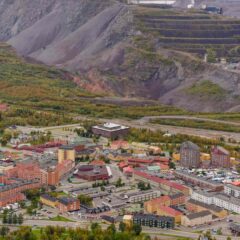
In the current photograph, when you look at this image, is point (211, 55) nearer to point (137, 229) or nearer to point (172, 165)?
point (172, 165)

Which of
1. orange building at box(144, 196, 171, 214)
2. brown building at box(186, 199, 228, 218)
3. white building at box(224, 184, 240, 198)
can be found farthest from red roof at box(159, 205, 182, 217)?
white building at box(224, 184, 240, 198)

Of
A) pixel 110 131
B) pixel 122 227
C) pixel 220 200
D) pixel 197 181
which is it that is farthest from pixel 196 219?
pixel 110 131

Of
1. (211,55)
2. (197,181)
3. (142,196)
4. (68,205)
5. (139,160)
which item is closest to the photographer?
(68,205)

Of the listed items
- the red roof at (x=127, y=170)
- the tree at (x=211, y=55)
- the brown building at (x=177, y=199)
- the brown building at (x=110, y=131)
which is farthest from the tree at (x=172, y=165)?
the tree at (x=211, y=55)

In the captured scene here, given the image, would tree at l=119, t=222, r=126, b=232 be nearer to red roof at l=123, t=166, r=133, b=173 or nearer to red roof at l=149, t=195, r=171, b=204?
red roof at l=149, t=195, r=171, b=204

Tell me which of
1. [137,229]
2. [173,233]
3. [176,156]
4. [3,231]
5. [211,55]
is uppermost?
[211,55]

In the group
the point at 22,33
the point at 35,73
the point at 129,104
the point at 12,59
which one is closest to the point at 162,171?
the point at 129,104

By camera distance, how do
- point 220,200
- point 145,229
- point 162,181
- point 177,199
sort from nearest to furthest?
point 145,229 < point 220,200 < point 177,199 < point 162,181
